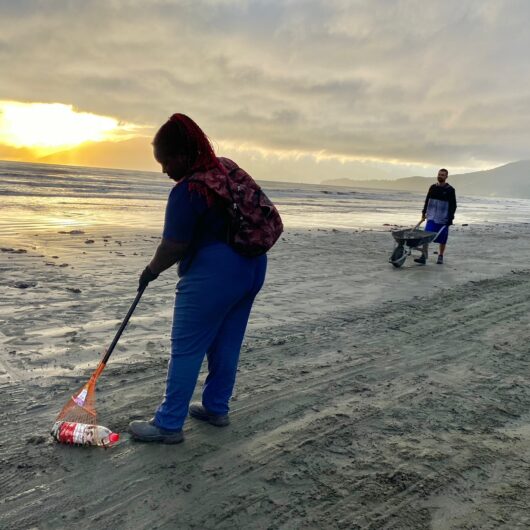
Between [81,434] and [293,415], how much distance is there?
143 cm

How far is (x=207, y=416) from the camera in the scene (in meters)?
3.35

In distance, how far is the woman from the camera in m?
2.67

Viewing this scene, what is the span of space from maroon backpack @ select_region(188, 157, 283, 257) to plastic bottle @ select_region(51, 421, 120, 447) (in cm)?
142

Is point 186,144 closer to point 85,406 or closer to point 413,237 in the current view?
point 85,406

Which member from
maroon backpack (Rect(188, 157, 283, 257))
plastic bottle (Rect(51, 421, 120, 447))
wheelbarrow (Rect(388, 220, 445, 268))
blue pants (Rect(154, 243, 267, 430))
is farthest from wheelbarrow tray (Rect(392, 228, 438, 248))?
plastic bottle (Rect(51, 421, 120, 447))

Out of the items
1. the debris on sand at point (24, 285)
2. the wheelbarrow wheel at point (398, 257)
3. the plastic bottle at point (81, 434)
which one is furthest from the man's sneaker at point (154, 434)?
the wheelbarrow wheel at point (398, 257)

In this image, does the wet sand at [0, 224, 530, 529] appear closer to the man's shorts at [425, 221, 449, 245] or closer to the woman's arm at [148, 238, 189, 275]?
the woman's arm at [148, 238, 189, 275]

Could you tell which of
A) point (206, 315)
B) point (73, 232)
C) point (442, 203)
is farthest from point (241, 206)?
point (73, 232)

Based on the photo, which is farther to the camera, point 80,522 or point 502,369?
point 502,369

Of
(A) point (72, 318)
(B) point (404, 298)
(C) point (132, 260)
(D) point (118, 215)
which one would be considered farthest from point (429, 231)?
(D) point (118, 215)

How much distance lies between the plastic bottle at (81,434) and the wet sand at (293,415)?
0.17 ft

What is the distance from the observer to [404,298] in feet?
23.6

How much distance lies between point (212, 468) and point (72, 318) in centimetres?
326

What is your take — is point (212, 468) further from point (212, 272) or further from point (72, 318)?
point (72, 318)
